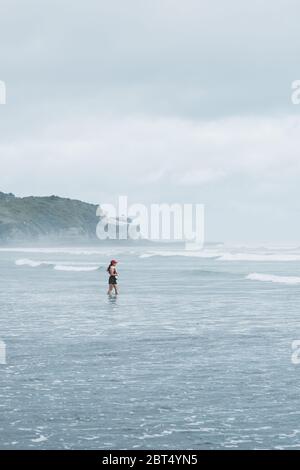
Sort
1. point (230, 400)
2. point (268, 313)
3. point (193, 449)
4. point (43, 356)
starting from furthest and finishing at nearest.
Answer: point (268, 313) < point (43, 356) < point (230, 400) < point (193, 449)

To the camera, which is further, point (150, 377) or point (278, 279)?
point (278, 279)

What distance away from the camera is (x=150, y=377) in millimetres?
14031

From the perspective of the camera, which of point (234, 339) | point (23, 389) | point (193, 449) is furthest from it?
point (234, 339)

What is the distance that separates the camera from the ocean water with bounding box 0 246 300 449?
33.4ft

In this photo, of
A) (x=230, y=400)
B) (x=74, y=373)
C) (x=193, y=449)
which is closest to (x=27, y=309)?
(x=74, y=373)

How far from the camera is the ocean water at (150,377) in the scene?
10195mm

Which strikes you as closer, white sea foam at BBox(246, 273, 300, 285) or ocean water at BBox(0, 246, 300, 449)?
ocean water at BBox(0, 246, 300, 449)

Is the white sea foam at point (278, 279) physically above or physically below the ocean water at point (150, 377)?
below

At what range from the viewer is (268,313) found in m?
25.5

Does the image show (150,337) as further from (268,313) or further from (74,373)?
(268,313)

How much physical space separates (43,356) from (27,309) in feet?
36.4

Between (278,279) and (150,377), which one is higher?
(150,377)

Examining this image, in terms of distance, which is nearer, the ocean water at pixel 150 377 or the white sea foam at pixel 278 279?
the ocean water at pixel 150 377

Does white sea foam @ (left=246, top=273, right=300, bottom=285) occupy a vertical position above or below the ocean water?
below
